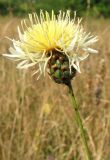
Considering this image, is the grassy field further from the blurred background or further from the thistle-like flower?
the thistle-like flower

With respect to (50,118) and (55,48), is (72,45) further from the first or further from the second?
(50,118)

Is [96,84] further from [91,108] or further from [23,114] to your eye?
[23,114]

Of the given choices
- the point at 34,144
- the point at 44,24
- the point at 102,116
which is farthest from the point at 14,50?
the point at 102,116

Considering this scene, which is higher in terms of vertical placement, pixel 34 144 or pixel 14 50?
pixel 14 50

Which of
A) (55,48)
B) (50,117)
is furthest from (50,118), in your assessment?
(55,48)

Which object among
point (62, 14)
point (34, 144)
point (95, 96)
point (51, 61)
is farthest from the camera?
point (95, 96)

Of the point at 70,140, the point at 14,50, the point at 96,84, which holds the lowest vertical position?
the point at 70,140

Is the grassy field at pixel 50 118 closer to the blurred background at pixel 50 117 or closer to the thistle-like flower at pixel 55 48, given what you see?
the blurred background at pixel 50 117
